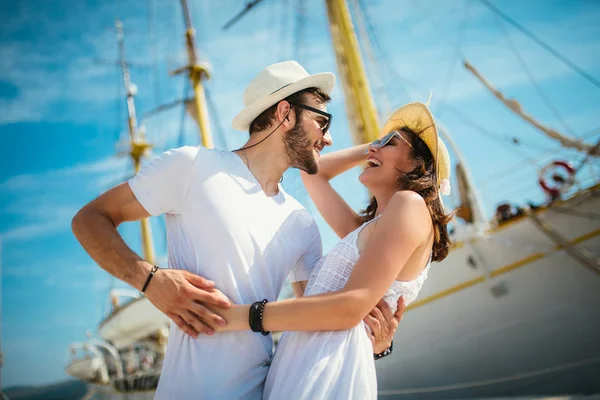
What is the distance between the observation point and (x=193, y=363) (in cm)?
163

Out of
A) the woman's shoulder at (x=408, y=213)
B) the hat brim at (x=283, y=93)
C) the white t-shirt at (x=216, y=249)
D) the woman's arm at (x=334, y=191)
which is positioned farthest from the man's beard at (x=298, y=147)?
the woman's shoulder at (x=408, y=213)

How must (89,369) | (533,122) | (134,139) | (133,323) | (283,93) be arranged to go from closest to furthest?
(283,93)
(533,122)
(89,369)
(133,323)
(134,139)

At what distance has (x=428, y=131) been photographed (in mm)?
2094

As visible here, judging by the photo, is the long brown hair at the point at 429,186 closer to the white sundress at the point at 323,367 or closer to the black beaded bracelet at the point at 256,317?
the white sundress at the point at 323,367

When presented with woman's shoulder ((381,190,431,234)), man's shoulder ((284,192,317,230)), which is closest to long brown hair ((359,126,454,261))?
woman's shoulder ((381,190,431,234))

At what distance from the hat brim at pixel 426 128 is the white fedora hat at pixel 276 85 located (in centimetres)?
44

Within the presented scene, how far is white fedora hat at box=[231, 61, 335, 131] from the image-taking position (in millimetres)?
2076

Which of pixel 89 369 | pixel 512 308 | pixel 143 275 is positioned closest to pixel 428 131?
pixel 143 275

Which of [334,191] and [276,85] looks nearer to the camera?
[276,85]

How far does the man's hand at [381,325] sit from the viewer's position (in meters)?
1.72

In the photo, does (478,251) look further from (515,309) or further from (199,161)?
(199,161)

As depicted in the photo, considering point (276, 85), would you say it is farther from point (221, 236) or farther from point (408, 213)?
point (408, 213)

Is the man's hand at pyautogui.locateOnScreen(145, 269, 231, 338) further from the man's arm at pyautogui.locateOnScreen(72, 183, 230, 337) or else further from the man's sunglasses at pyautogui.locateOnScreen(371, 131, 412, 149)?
the man's sunglasses at pyautogui.locateOnScreen(371, 131, 412, 149)

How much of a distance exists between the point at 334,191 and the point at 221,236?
102 cm
